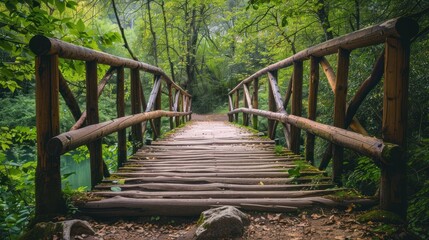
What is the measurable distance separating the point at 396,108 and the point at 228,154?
3.05m

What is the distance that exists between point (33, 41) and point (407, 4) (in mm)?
4873

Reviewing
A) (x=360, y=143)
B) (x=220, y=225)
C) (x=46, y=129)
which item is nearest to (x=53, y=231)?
(x=46, y=129)

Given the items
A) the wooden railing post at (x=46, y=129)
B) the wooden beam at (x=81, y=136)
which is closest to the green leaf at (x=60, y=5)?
the wooden railing post at (x=46, y=129)

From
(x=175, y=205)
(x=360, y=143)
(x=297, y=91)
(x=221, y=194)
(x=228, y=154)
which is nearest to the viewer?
(x=360, y=143)

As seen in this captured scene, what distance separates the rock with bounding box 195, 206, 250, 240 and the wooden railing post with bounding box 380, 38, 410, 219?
1.05 meters

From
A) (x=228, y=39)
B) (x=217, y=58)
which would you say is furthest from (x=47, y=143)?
(x=217, y=58)

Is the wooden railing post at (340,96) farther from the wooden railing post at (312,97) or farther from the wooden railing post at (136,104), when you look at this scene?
the wooden railing post at (136,104)

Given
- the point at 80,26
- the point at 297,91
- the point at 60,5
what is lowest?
the point at 297,91

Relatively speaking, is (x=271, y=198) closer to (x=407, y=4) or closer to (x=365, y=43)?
(x=365, y=43)

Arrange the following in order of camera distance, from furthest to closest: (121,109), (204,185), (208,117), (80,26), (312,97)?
1. (208,117)
2. (121,109)
3. (312,97)
4. (204,185)
5. (80,26)

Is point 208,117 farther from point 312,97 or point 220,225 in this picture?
point 220,225

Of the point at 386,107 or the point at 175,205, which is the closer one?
the point at 386,107

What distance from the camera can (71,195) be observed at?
276 centimetres

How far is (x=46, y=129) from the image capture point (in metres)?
2.33
